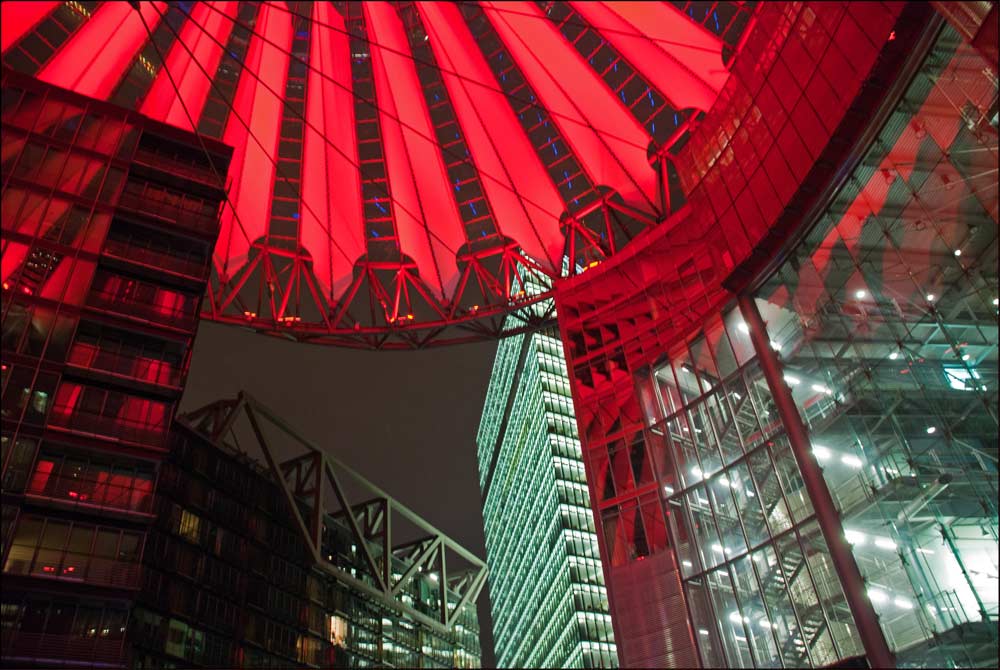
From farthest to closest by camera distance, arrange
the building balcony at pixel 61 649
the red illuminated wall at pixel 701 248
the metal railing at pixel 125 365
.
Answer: the metal railing at pixel 125 365 → the building balcony at pixel 61 649 → the red illuminated wall at pixel 701 248

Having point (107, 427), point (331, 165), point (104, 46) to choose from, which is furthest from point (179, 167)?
point (107, 427)

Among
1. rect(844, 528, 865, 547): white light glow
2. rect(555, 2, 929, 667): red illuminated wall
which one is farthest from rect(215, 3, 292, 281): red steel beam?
rect(844, 528, 865, 547): white light glow

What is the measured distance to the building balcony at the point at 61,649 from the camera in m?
20.7

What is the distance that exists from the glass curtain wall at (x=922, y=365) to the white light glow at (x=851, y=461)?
0.16ft

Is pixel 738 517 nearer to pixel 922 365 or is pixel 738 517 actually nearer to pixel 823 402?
pixel 823 402

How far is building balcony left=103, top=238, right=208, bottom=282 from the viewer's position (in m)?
27.7

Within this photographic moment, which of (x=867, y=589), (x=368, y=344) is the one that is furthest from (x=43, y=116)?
(x=867, y=589)

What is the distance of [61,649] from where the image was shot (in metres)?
21.2

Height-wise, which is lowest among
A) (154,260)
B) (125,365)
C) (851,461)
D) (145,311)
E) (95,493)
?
(851,461)

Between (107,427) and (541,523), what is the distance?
6322 cm

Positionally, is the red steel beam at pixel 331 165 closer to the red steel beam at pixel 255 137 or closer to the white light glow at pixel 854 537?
the red steel beam at pixel 255 137

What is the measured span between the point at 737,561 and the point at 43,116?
28.4 metres

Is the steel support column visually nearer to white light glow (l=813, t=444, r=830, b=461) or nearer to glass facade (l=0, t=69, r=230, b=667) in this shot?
white light glow (l=813, t=444, r=830, b=461)

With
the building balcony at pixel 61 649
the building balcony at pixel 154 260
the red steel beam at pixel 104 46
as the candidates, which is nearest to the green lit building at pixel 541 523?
the building balcony at pixel 154 260
